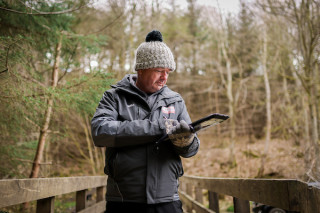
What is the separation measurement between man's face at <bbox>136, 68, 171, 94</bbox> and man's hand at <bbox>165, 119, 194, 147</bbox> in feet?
1.51

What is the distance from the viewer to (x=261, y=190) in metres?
2.03

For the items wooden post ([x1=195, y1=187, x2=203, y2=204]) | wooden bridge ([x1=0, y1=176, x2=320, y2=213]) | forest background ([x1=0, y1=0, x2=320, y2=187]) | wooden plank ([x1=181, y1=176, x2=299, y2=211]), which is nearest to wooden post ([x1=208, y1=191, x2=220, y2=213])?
wooden bridge ([x1=0, y1=176, x2=320, y2=213])

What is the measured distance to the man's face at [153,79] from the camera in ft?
7.06

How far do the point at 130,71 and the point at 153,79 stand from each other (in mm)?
4276

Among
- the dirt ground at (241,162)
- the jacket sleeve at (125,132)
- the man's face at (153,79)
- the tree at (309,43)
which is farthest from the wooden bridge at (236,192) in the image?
the dirt ground at (241,162)

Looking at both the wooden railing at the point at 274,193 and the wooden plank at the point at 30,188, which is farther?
the wooden plank at the point at 30,188

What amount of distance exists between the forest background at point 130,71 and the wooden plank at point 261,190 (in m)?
2.70

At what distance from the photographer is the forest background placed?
13.5 feet

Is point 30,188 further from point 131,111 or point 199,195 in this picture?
point 199,195

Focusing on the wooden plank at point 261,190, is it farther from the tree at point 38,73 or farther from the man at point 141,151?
the tree at point 38,73

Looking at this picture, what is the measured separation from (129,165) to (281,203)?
1.02 metres

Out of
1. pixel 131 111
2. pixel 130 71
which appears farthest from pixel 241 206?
pixel 130 71

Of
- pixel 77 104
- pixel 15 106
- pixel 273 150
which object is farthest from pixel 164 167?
pixel 273 150

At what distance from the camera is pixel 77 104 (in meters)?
4.49
